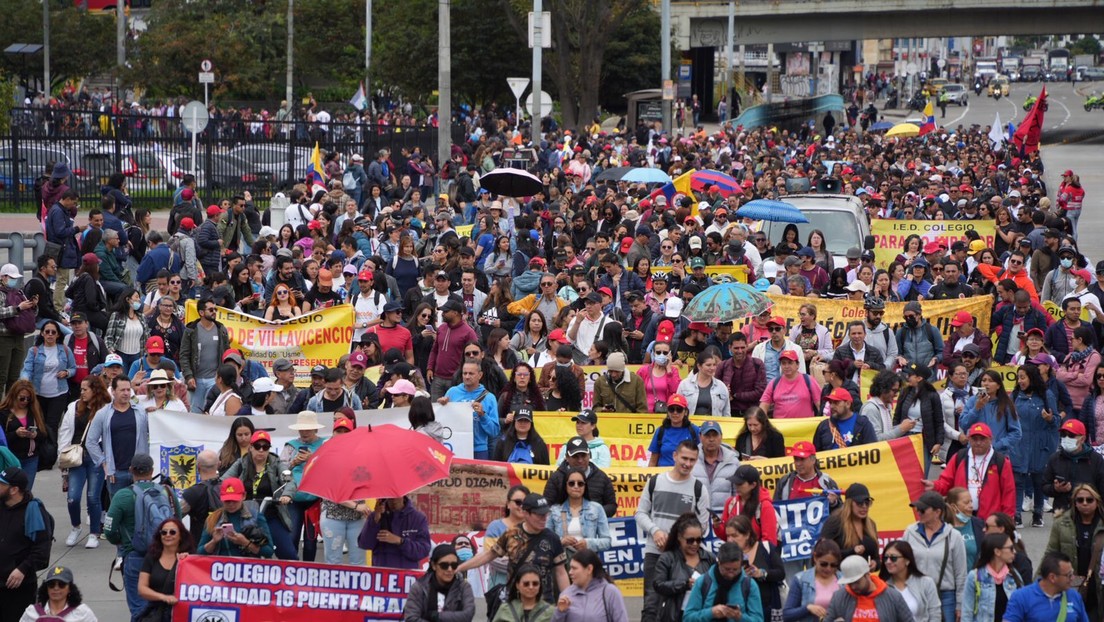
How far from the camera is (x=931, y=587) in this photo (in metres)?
9.04

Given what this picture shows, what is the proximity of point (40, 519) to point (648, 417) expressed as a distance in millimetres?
4740

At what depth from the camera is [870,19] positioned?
75.9 m

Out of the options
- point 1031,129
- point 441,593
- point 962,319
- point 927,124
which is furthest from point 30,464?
point 927,124

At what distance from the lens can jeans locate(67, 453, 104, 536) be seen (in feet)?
40.6

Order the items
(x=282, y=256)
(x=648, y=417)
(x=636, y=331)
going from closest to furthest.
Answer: (x=648, y=417) → (x=636, y=331) → (x=282, y=256)

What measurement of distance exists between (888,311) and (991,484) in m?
5.18

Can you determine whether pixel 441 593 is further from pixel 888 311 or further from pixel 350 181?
pixel 350 181

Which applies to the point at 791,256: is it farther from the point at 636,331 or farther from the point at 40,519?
the point at 40,519

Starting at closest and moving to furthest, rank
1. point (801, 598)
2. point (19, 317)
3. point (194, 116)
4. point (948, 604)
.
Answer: point (801, 598) < point (948, 604) < point (19, 317) < point (194, 116)

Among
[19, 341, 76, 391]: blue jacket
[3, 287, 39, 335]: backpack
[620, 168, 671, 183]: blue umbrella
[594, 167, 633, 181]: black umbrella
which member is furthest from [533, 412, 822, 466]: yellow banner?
[594, 167, 633, 181]: black umbrella

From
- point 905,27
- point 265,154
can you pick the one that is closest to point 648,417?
point 265,154

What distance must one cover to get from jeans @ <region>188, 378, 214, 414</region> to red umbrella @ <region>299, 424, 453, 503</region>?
15.1 ft

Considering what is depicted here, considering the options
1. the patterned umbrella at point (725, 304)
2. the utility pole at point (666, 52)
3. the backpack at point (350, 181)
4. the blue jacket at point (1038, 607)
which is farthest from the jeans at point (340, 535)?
the utility pole at point (666, 52)

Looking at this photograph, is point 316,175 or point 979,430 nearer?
point 979,430
